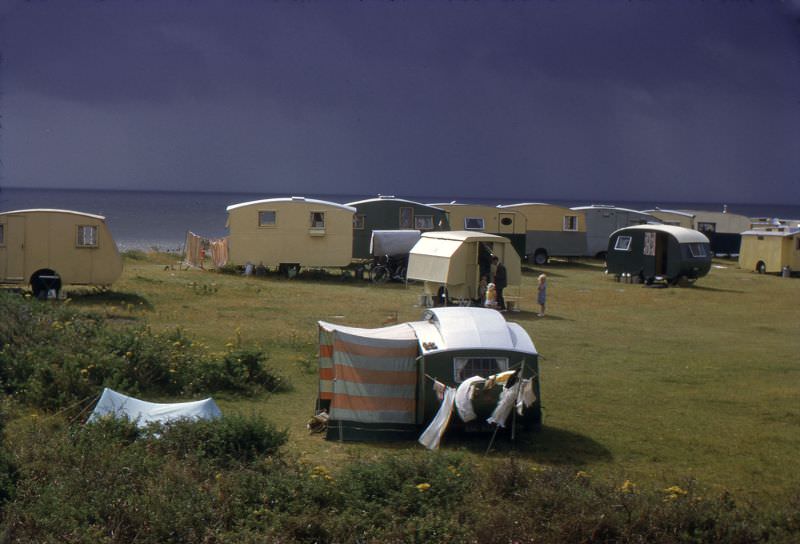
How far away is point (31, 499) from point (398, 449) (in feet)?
14.8

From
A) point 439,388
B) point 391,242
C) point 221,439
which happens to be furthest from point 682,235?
point 221,439

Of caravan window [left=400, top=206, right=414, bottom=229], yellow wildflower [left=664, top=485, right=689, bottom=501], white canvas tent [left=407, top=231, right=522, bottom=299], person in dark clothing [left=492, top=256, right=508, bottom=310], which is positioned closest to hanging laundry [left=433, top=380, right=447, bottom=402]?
yellow wildflower [left=664, top=485, right=689, bottom=501]

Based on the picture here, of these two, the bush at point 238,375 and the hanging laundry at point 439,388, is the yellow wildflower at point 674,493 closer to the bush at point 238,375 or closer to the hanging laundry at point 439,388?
the hanging laundry at point 439,388

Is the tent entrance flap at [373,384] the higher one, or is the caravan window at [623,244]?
the caravan window at [623,244]

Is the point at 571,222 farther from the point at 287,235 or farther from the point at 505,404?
the point at 505,404

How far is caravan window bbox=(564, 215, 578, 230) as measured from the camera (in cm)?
4234

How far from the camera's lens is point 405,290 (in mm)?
29031

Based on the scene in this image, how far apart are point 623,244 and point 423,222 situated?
8445 millimetres

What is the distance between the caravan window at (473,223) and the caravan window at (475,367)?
29291 mm

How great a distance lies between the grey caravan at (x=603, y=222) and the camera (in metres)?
43.2

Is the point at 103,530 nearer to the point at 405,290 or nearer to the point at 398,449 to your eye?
the point at 398,449

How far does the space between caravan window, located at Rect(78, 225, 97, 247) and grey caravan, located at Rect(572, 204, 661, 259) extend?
85.8 ft

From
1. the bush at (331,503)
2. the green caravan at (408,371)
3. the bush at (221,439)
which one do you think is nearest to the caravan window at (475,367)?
the green caravan at (408,371)

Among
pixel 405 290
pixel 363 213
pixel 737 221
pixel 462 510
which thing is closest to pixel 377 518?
pixel 462 510
